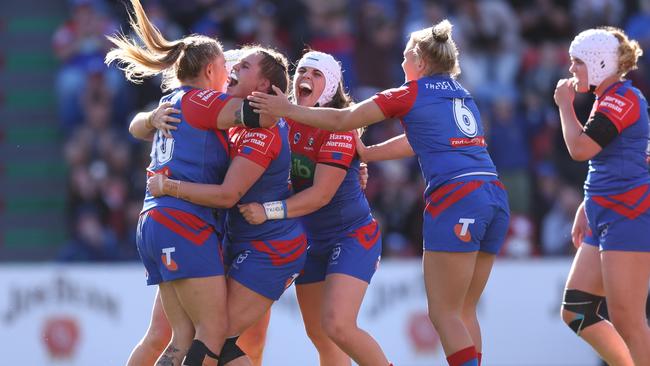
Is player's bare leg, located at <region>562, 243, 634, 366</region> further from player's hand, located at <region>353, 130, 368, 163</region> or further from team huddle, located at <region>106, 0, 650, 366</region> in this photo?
player's hand, located at <region>353, 130, 368, 163</region>

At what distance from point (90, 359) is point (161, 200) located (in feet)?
14.7

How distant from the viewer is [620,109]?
6.65 m

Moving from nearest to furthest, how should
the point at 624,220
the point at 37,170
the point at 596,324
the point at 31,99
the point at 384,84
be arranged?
the point at 624,220 < the point at 596,324 < the point at 384,84 < the point at 37,170 < the point at 31,99

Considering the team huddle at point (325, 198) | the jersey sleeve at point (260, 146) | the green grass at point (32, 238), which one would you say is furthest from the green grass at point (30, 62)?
the jersey sleeve at point (260, 146)

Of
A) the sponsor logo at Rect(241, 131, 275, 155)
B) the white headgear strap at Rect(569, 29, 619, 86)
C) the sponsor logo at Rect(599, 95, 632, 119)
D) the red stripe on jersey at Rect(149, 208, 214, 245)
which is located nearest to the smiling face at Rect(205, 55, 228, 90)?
the sponsor logo at Rect(241, 131, 275, 155)

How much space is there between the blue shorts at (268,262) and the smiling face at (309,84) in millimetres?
872

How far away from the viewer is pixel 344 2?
546 inches

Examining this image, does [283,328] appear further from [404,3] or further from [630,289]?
[404,3]

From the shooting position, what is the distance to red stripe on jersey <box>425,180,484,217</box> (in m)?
6.35

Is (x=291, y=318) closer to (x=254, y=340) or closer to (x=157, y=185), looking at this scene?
(x=254, y=340)

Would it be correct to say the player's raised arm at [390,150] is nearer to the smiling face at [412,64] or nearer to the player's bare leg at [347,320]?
the smiling face at [412,64]

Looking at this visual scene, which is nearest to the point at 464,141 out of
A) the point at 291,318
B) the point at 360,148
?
the point at 360,148

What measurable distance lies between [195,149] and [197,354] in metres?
1.10

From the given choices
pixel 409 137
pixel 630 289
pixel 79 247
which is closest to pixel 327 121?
pixel 409 137
